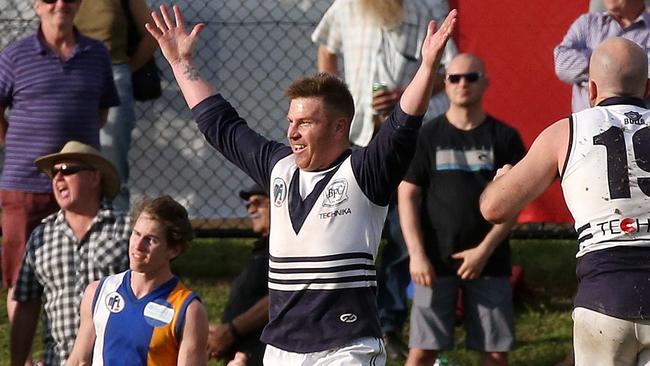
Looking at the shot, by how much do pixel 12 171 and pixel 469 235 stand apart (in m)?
2.78

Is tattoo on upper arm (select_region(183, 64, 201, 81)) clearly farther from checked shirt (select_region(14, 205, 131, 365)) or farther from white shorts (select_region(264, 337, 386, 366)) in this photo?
checked shirt (select_region(14, 205, 131, 365))

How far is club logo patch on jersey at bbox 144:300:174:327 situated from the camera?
5.72 m

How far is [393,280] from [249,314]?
1985mm

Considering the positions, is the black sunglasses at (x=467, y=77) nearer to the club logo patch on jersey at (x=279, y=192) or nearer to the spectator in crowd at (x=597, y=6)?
the spectator in crowd at (x=597, y=6)

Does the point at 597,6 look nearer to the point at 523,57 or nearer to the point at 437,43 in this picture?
the point at 523,57

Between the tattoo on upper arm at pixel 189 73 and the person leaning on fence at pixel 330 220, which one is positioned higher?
the tattoo on upper arm at pixel 189 73

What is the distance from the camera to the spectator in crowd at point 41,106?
26.7 ft

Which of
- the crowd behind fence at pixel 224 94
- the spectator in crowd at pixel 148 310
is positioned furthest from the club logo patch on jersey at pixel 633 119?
the crowd behind fence at pixel 224 94

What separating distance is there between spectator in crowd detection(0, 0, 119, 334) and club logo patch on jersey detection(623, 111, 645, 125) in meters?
4.01

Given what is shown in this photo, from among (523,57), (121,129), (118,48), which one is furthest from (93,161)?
(523,57)

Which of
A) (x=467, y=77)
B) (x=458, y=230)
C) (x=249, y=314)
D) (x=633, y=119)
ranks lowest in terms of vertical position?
(x=249, y=314)

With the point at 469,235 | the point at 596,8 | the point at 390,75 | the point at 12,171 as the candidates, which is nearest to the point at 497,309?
the point at 469,235

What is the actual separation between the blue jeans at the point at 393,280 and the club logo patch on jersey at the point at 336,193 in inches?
128

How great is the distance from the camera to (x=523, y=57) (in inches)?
383
